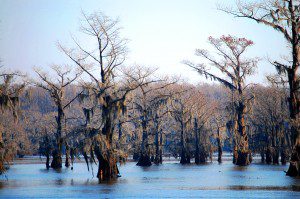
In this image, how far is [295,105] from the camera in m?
30.9

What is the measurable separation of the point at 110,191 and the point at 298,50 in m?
14.1

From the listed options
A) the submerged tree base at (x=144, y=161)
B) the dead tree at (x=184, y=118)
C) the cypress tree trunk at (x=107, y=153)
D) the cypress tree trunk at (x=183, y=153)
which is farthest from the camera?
the dead tree at (x=184, y=118)

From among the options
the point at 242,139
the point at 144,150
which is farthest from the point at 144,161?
the point at 242,139

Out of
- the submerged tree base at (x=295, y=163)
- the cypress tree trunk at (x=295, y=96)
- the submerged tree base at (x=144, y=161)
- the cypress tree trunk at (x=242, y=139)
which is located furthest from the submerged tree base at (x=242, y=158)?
the submerged tree base at (x=295, y=163)

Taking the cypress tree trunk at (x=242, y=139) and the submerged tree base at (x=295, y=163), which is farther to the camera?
the cypress tree trunk at (x=242, y=139)

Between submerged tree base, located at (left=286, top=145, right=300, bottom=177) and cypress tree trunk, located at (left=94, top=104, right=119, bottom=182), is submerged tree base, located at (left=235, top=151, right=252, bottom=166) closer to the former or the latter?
submerged tree base, located at (left=286, top=145, right=300, bottom=177)

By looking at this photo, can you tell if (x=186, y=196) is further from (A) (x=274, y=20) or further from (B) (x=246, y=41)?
(B) (x=246, y=41)

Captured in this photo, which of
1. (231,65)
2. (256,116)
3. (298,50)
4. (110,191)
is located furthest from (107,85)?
(256,116)

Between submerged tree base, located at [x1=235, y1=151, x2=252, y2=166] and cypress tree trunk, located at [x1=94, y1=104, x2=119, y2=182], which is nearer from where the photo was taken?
cypress tree trunk, located at [x1=94, y1=104, x2=119, y2=182]

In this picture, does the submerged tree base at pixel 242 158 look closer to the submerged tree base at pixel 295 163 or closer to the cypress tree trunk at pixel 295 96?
the cypress tree trunk at pixel 295 96

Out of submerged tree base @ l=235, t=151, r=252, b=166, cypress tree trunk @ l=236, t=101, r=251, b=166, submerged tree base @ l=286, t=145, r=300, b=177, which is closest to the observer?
submerged tree base @ l=286, t=145, r=300, b=177

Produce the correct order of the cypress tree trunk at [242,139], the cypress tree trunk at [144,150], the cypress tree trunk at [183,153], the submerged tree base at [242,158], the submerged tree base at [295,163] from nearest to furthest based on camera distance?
the submerged tree base at [295,163]
the cypress tree trunk at [242,139]
the submerged tree base at [242,158]
the cypress tree trunk at [144,150]
the cypress tree trunk at [183,153]

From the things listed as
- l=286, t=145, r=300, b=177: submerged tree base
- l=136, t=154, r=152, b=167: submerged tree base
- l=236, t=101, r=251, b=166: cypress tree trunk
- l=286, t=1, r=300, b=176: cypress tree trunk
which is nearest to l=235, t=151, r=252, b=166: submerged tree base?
l=236, t=101, r=251, b=166: cypress tree trunk

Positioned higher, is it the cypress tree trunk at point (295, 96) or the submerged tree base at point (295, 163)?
the cypress tree trunk at point (295, 96)
